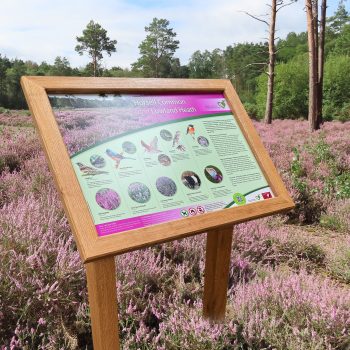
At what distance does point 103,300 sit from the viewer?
6.04ft

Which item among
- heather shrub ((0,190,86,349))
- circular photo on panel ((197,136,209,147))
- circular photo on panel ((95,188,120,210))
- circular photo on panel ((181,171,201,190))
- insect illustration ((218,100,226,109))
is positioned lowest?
heather shrub ((0,190,86,349))

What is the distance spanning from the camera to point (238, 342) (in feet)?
8.55

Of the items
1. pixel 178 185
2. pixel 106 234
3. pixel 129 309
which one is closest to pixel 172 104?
pixel 178 185

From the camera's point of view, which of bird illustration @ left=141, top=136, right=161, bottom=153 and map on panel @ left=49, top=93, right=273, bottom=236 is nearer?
map on panel @ left=49, top=93, right=273, bottom=236

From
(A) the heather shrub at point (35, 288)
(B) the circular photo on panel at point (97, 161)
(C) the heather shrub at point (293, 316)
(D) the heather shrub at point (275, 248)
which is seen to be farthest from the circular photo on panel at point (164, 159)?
(D) the heather shrub at point (275, 248)

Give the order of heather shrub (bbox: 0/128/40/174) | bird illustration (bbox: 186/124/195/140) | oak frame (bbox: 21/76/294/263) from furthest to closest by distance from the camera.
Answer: heather shrub (bbox: 0/128/40/174), bird illustration (bbox: 186/124/195/140), oak frame (bbox: 21/76/294/263)

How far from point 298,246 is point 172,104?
2.49 metres

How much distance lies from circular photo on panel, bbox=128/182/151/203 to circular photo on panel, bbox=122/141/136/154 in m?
0.17

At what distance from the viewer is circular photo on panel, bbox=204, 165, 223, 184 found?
218 cm

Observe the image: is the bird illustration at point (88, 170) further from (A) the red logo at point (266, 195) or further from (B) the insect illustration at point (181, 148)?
(A) the red logo at point (266, 195)

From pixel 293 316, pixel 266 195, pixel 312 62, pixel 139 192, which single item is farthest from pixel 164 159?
pixel 312 62

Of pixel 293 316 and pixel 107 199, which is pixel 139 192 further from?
pixel 293 316

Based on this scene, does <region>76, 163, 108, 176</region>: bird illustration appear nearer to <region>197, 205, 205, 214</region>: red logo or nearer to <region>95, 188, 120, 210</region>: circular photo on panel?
<region>95, 188, 120, 210</region>: circular photo on panel

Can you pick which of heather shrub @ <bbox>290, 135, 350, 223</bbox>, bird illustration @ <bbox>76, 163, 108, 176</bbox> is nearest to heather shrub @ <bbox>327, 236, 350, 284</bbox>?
heather shrub @ <bbox>290, 135, 350, 223</bbox>
